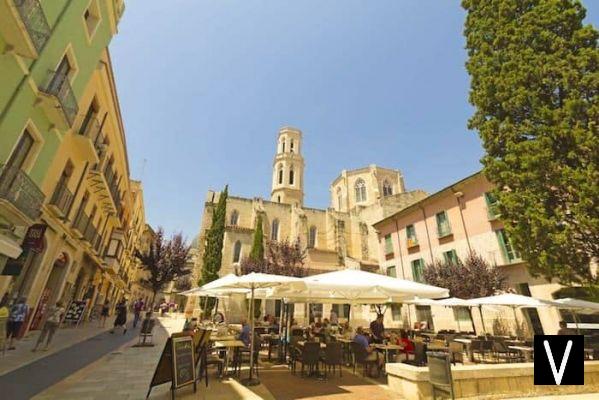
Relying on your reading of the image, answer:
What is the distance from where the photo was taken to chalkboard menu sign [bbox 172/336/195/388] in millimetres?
5430

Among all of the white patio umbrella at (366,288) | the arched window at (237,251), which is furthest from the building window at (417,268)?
the arched window at (237,251)

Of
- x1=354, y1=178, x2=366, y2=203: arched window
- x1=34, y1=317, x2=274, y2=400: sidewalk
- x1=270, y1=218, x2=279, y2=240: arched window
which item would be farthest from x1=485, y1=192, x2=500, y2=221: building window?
x1=354, y1=178, x2=366, y2=203: arched window

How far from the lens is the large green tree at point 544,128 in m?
8.14

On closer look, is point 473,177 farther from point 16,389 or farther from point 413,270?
point 16,389

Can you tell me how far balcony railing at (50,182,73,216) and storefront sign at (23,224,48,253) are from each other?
1.78m

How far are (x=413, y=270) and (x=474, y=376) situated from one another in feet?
53.6

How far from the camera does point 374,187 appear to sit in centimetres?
4991

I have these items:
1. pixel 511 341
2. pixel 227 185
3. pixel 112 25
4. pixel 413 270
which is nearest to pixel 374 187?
pixel 227 185

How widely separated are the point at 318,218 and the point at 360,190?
1345cm

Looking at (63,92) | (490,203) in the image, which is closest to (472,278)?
(490,203)

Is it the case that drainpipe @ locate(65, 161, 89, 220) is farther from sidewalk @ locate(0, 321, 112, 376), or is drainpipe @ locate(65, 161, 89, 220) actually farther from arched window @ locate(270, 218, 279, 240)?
arched window @ locate(270, 218, 279, 240)

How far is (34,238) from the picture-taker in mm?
10211

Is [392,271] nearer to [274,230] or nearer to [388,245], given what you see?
[388,245]

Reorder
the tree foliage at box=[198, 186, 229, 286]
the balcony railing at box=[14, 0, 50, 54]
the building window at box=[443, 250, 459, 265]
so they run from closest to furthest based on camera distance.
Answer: the balcony railing at box=[14, 0, 50, 54] → the building window at box=[443, 250, 459, 265] → the tree foliage at box=[198, 186, 229, 286]
